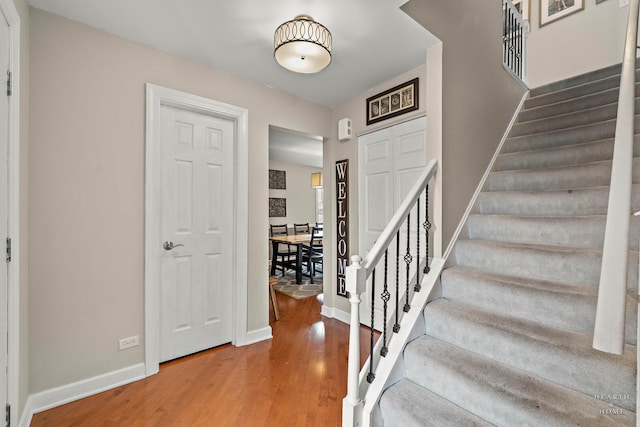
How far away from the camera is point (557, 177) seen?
2027 millimetres

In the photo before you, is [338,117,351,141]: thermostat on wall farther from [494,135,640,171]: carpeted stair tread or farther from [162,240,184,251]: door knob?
[162,240,184,251]: door knob

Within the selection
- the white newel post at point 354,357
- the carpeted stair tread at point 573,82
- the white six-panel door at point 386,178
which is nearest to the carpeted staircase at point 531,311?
the white newel post at point 354,357

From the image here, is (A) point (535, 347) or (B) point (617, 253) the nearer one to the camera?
(B) point (617, 253)

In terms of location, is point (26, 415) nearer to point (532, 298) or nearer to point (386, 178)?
point (532, 298)

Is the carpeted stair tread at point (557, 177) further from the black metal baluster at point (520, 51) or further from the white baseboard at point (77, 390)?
the white baseboard at point (77, 390)

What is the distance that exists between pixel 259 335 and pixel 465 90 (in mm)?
2734

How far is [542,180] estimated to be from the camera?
6.86 feet

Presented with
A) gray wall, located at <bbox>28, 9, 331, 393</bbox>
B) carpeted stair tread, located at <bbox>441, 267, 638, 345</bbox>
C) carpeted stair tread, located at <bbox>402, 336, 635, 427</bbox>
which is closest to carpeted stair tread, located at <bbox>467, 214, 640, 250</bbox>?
carpeted stair tread, located at <bbox>441, 267, 638, 345</bbox>

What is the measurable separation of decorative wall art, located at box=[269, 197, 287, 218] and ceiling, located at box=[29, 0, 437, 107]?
4.24 meters

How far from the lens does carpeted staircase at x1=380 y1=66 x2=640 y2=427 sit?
3.72 feet

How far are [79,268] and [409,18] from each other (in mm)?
2717

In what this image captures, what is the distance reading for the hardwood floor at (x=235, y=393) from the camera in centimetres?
164

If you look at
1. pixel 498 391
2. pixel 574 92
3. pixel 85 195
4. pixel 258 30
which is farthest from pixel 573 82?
pixel 85 195

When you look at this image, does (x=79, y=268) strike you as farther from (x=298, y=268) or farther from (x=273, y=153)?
(x=273, y=153)
